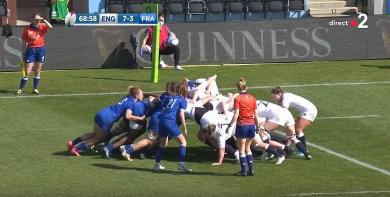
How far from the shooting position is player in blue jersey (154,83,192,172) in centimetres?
1914

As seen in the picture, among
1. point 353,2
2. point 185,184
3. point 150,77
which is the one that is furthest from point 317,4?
point 185,184

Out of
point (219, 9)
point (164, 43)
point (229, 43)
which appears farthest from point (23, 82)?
point (219, 9)

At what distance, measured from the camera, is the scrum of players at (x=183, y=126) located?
19.3m

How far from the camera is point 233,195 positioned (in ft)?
57.2

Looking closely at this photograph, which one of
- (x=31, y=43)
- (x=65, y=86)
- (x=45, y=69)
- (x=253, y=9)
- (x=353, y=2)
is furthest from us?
(x=353, y=2)

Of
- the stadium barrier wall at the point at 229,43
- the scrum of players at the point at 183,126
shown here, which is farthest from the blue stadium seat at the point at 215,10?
the scrum of players at the point at 183,126

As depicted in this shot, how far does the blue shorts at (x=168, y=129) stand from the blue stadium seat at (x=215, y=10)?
22704mm

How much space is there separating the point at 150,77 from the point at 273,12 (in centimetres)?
1255

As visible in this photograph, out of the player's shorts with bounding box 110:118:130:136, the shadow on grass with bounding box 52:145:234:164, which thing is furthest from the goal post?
the player's shorts with bounding box 110:118:130:136

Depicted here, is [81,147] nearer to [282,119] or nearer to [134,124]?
[134,124]

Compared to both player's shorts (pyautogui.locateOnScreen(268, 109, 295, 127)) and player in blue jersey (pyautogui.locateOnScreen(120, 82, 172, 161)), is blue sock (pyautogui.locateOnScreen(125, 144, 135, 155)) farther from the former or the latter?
player's shorts (pyautogui.locateOnScreen(268, 109, 295, 127))

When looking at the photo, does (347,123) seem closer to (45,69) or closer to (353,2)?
(45,69)

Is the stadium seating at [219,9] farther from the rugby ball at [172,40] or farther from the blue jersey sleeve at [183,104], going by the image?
the blue jersey sleeve at [183,104]

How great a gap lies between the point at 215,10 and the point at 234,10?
2.57 ft
